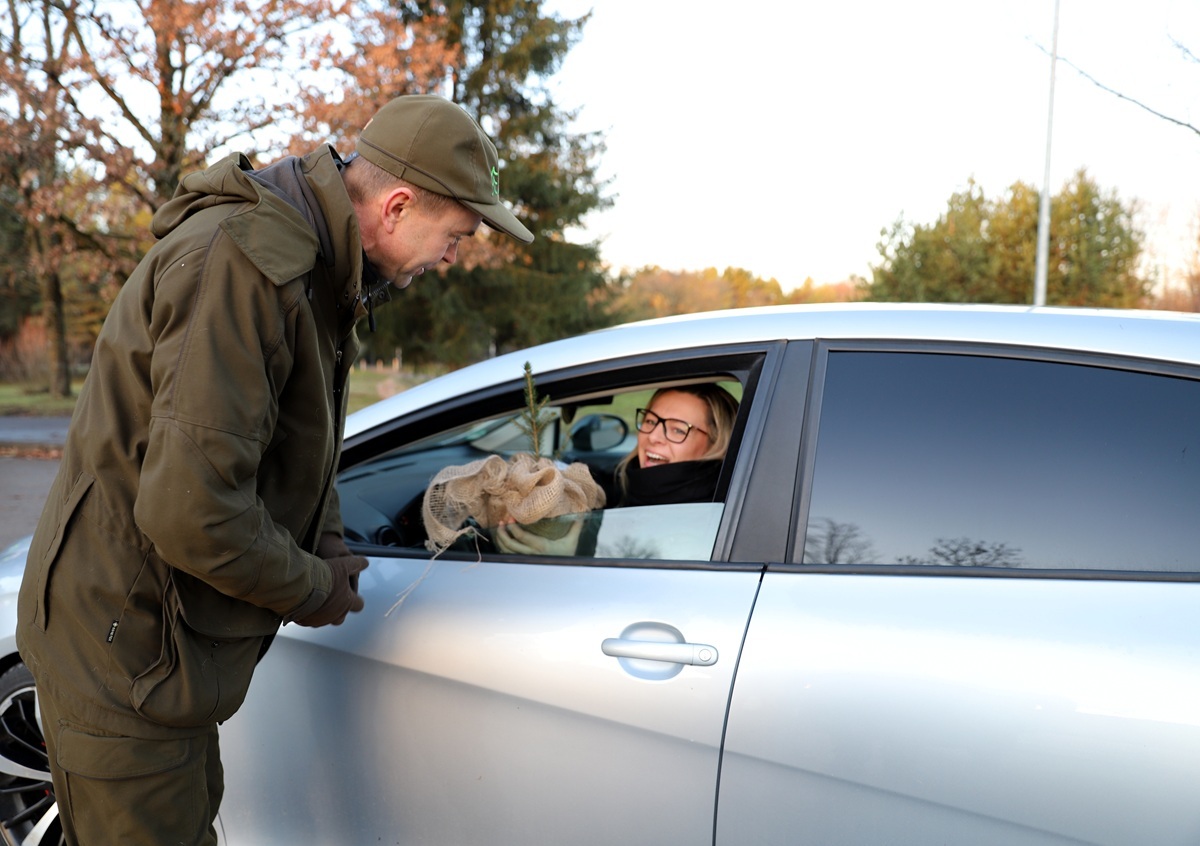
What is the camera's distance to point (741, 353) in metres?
1.80

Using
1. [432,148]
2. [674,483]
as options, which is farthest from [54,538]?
[674,483]

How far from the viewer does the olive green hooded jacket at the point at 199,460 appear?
135 centimetres

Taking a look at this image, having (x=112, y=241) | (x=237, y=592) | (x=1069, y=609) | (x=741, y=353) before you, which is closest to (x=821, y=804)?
→ (x=1069, y=609)

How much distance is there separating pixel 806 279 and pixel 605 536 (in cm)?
4992

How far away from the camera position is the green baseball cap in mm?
1571

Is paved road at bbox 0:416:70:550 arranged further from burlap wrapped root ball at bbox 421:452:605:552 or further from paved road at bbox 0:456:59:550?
burlap wrapped root ball at bbox 421:452:605:552

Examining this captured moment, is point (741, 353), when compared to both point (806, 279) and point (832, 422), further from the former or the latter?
point (806, 279)

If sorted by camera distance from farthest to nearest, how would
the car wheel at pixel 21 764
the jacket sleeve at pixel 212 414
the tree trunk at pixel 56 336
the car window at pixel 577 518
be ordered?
the tree trunk at pixel 56 336
the car wheel at pixel 21 764
the car window at pixel 577 518
the jacket sleeve at pixel 212 414

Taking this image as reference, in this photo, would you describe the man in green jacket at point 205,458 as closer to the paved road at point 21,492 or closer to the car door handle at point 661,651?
the car door handle at point 661,651

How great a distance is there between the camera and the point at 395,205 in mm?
1601

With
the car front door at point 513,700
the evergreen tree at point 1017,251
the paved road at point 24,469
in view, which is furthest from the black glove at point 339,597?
the evergreen tree at point 1017,251

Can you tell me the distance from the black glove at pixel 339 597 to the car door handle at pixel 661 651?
1.62 feet

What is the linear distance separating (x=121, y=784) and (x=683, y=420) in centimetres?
155

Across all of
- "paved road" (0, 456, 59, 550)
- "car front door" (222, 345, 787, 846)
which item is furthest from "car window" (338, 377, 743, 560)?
"paved road" (0, 456, 59, 550)
